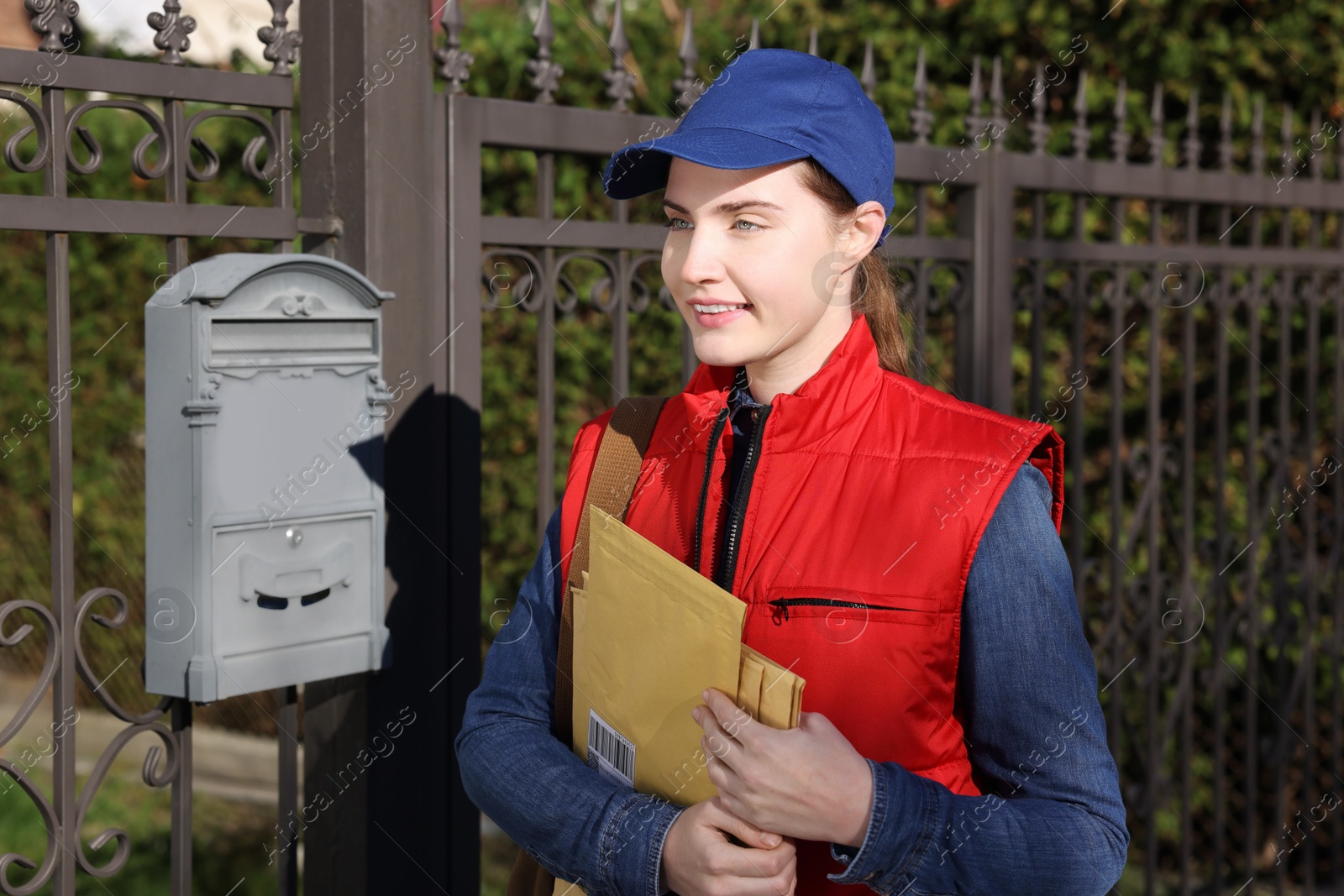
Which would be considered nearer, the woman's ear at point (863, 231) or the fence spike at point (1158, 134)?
the woman's ear at point (863, 231)

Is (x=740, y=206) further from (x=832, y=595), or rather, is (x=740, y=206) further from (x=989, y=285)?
(x=989, y=285)

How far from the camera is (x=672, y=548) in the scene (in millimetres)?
1625

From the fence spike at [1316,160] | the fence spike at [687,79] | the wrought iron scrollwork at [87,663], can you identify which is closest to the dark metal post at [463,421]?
the fence spike at [687,79]

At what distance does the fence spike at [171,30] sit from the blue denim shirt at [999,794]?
4.08ft

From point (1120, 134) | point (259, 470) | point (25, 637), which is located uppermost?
point (1120, 134)

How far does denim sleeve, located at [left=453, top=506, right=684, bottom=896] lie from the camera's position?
1.47m

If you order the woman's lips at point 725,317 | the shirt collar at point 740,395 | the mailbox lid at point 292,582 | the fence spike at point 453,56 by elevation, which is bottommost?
the mailbox lid at point 292,582

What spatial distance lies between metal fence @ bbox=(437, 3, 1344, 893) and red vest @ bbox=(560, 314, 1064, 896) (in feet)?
2.92

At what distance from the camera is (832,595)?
147cm

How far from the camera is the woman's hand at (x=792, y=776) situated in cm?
135

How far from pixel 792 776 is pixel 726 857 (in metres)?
0.11

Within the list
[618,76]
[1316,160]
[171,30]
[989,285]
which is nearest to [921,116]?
[989,285]

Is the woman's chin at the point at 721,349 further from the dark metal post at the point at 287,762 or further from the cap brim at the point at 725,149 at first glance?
the dark metal post at the point at 287,762

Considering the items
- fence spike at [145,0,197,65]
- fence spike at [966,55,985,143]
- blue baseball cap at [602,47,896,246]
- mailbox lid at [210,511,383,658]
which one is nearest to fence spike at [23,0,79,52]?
fence spike at [145,0,197,65]
